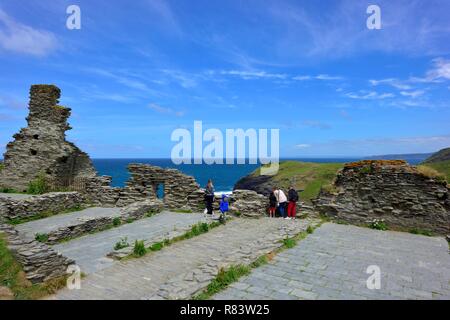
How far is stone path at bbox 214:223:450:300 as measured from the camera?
7.88 meters

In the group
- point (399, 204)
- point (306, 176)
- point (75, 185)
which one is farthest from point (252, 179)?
point (399, 204)

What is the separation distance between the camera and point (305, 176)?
6544 centimetres

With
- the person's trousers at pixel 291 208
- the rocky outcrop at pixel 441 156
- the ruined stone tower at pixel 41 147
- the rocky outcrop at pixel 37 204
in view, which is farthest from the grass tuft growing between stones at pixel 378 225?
the rocky outcrop at pixel 441 156

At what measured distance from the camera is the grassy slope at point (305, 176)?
189 ft

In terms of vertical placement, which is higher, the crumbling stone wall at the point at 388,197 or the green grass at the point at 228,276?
the crumbling stone wall at the point at 388,197

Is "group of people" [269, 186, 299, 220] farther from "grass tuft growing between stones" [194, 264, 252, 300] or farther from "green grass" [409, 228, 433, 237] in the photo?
"grass tuft growing between stones" [194, 264, 252, 300]

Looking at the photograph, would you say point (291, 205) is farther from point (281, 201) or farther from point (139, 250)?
point (139, 250)

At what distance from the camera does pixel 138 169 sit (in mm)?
22047

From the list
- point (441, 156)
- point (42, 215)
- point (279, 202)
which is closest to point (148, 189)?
point (42, 215)

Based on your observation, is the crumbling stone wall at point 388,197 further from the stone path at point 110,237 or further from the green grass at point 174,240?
the stone path at point 110,237

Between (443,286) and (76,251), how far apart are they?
11.6m

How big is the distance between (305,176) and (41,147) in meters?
50.9

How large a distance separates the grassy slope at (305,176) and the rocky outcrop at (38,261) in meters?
44.6

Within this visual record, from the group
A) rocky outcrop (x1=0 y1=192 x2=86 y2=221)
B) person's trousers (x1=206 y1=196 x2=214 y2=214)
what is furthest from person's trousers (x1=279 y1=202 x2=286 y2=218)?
rocky outcrop (x1=0 y1=192 x2=86 y2=221)
